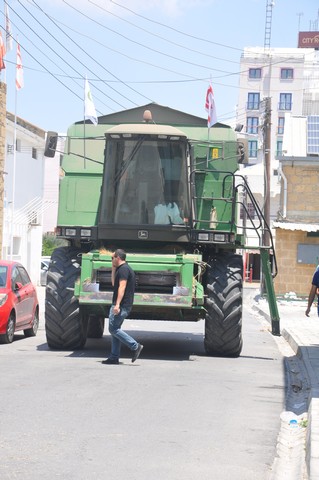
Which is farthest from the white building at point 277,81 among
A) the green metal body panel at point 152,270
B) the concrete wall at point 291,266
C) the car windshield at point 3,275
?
the green metal body panel at point 152,270

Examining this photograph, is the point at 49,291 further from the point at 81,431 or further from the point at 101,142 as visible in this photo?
the point at 81,431

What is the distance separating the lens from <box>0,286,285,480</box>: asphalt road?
7.16m

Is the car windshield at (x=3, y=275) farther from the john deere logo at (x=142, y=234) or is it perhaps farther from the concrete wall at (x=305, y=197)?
the concrete wall at (x=305, y=197)

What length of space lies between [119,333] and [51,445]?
596 centimetres

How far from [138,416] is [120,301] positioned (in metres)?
4.47

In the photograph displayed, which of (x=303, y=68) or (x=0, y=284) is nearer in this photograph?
(x=0, y=284)

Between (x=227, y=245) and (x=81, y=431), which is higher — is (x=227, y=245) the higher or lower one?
the higher one

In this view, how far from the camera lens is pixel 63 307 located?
49.1ft

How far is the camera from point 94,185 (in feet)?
52.5

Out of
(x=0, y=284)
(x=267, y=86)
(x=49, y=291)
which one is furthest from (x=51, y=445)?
(x=267, y=86)

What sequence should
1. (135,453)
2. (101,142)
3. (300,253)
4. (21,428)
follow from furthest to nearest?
(300,253), (101,142), (21,428), (135,453)

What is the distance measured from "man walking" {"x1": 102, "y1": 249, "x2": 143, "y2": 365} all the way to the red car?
370cm

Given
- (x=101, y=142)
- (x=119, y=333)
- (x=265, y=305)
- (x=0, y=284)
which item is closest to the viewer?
(x=119, y=333)

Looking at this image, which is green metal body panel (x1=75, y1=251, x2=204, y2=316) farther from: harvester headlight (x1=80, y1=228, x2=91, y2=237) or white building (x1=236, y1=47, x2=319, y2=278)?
white building (x1=236, y1=47, x2=319, y2=278)
